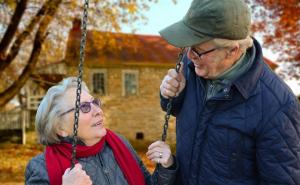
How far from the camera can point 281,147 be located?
78.2 inches

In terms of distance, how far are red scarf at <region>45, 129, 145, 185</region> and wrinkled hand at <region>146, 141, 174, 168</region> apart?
251 millimetres

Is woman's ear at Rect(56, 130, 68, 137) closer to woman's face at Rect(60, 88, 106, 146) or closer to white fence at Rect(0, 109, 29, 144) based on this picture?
woman's face at Rect(60, 88, 106, 146)

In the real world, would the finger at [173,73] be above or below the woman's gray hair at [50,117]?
above

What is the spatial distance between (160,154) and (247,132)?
0.52m

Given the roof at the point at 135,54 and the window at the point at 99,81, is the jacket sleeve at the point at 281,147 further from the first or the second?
the window at the point at 99,81

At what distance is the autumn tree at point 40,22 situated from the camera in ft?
41.8

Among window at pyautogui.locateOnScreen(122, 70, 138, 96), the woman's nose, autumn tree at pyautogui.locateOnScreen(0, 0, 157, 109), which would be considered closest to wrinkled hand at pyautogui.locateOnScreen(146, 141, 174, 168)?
the woman's nose

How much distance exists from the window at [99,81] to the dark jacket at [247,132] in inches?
782

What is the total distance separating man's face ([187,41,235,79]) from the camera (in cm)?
202

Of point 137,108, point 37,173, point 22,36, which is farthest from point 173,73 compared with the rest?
point 137,108

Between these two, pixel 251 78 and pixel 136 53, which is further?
pixel 136 53

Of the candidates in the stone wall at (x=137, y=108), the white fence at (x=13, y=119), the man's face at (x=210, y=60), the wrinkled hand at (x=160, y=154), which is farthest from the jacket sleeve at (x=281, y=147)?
the stone wall at (x=137, y=108)

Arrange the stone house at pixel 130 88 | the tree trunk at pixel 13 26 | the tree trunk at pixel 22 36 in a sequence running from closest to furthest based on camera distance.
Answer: the tree trunk at pixel 13 26 < the tree trunk at pixel 22 36 < the stone house at pixel 130 88

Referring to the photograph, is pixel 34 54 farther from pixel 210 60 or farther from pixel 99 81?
pixel 210 60
